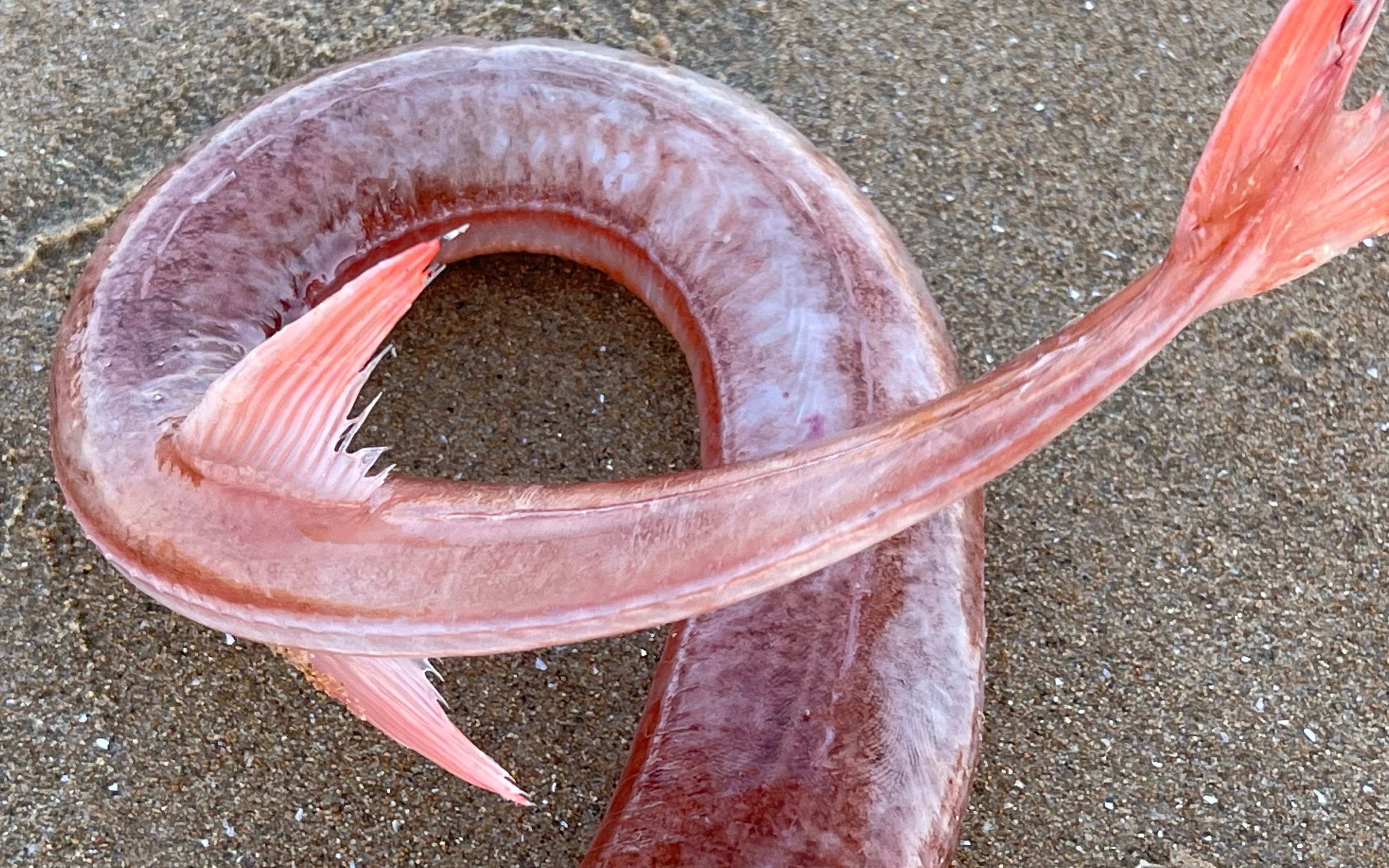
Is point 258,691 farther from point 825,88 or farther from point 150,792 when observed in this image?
point 825,88

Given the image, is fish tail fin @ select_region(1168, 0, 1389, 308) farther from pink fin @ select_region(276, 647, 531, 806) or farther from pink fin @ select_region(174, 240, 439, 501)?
pink fin @ select_region(276, 647, 531, 806)

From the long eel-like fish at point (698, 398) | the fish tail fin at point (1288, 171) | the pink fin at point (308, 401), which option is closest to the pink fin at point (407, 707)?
the long eel-like fish at point (698, 398)

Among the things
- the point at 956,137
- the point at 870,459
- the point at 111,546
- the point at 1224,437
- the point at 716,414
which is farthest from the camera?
the point at 956,137

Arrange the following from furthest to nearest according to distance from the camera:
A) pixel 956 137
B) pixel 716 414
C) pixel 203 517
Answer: pixel 956 137, pixel 716 414, pixel 203 517

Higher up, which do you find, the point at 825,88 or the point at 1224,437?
the point at 825,88

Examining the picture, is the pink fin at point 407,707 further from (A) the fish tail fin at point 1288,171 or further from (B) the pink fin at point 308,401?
(A) the fish tail fin at point 1288,171

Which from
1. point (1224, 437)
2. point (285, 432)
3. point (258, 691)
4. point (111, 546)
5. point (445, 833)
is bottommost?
point (445, 833)

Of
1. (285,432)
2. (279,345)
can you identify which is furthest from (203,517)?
(279,345)
